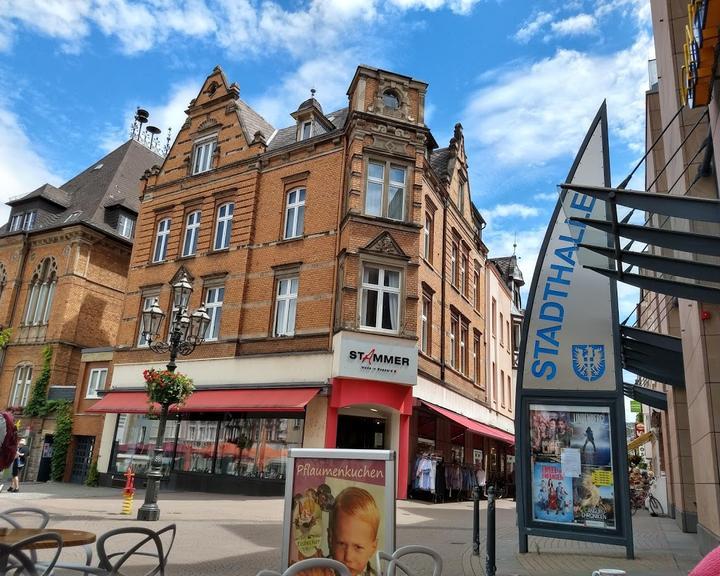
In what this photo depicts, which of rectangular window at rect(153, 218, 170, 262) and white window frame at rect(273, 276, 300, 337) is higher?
rectangular window at rect(153, 218, 170, 262)

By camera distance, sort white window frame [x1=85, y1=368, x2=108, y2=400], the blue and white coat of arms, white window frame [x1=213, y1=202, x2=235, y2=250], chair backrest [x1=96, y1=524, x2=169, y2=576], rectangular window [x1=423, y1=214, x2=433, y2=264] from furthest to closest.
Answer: white window frame [x1=85, y1=368, x2=108, y2=400] → white window frame [x1=213, y1=202, x2=235, y2=250] → rectangular window [x1=423, y1=214, x2=433, y2=264] → the blue and white coat of arms → chair backrest [x1=96, y1=524, x2=169, y2=576]

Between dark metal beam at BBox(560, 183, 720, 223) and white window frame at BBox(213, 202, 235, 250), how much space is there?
60.1 feet

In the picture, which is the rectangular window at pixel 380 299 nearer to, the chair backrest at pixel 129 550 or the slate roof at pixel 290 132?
the slate roof at pixel 290 132

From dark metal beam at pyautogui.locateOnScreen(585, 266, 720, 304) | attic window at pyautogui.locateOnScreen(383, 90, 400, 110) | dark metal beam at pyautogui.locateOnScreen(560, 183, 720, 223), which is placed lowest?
dark metal beam at pyautogui.locateOnScreen(585, 266, 720, 304)

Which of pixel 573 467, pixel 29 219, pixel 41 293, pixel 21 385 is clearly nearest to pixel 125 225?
pixel 41 293

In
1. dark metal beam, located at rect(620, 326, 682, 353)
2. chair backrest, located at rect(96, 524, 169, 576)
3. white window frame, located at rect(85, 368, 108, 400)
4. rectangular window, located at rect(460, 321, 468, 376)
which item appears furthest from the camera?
white window frame, located at rect(85, 368, 108, 400)

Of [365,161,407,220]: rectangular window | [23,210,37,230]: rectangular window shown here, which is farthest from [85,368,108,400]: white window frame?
[365,161,407,220]: rectangular window

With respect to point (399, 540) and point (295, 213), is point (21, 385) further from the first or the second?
point (399, 540)

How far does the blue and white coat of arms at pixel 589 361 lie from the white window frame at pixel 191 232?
17595mm

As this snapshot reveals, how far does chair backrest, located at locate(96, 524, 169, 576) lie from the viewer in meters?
4.63

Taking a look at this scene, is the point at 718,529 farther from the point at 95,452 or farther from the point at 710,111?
the point at 95,452

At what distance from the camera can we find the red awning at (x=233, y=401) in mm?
17750

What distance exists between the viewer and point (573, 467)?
29.3ft

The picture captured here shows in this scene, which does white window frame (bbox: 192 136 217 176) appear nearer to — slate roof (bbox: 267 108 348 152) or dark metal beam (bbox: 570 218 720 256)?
slate roof (bbox: 267 108 348 152)
